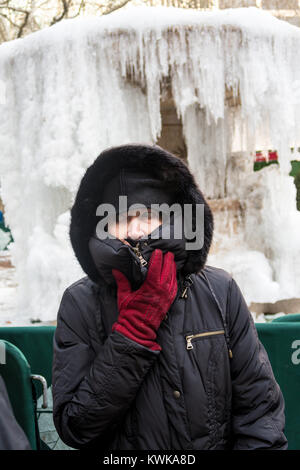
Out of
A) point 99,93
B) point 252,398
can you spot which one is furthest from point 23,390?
point 99,93

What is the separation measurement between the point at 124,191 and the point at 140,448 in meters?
0.94

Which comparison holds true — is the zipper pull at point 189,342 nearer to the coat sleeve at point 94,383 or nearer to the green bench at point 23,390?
the coat sleeve at point 94,383

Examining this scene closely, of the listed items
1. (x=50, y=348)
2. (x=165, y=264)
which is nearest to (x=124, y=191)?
(x=165, y=264)

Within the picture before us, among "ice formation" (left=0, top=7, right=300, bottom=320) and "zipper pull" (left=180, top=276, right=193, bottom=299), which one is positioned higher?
"ice formation" (left=0, top=7, right=300, bottom=320)

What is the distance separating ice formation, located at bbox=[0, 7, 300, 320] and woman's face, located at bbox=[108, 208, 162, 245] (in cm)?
442

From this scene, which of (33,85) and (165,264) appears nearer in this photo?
(165,264)

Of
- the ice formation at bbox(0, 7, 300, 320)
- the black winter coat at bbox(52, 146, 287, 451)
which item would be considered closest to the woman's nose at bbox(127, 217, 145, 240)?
the black winter coat at bbox(52, 146, 287, 451)

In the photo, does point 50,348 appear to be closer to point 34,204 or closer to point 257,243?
point 34,204

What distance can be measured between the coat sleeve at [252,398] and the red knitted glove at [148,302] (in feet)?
0.98

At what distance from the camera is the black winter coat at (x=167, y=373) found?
54.7 inches

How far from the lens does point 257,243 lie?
7.32 m

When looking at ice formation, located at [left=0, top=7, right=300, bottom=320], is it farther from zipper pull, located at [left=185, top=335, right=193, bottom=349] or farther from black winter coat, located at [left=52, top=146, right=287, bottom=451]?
zipper pull, located at [left=185, top=335, right=193, bottom=349]

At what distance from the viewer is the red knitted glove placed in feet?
4.59

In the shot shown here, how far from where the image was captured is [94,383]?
4.55ft
